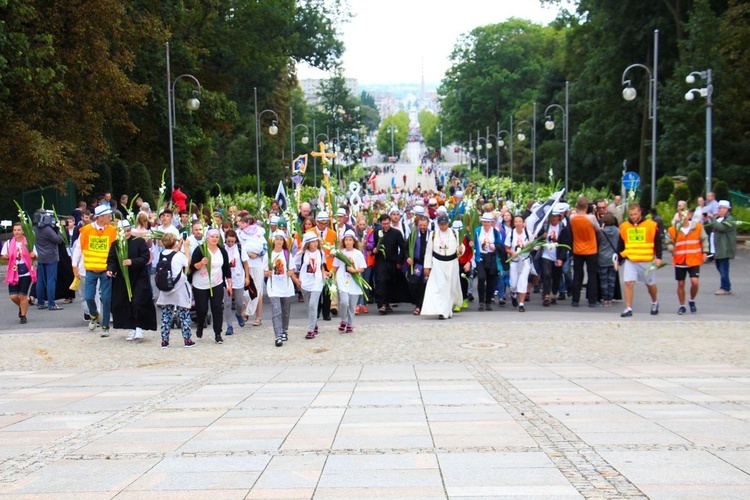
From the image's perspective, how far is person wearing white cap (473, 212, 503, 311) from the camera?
1670 cm

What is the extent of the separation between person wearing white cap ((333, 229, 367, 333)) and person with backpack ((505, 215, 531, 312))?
350 centimetres

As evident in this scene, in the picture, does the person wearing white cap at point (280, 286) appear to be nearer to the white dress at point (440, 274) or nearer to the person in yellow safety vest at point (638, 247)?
the white dress at point (440, 274)

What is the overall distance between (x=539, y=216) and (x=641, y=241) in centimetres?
272

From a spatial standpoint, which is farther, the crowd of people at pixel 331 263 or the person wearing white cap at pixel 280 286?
the crowd of people at pixel 331 263

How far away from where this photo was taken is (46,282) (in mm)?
17703

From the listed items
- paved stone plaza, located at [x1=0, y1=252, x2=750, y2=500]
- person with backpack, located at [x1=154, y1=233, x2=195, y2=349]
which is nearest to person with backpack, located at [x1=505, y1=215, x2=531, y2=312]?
paved stone plaza, located at [x1=0, y1=252, x2=750, y2=500]

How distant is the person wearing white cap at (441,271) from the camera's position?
15.6 metres

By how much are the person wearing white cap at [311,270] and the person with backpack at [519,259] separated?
4.33m

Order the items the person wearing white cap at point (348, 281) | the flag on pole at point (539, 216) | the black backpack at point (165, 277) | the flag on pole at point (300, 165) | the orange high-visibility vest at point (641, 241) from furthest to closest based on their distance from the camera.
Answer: the flag on pole at point (300, 165) → the flag on pole at point (539, 216) → the orange high-visibility vest at point (641, 241) → the person wearing white cap at point (348, 281) → the black backpack at point (165, 277)

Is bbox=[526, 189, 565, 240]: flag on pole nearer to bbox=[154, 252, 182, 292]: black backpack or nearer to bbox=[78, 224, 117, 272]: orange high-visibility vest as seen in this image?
bbox=[154, 252, 182, 292]: black backpack

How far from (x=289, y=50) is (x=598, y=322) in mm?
43202

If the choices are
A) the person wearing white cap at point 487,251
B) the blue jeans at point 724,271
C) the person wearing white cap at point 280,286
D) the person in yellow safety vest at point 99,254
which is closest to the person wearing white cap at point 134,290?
the person in yellow safety vest at point 99,254

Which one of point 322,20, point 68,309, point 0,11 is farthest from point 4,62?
point 322,20

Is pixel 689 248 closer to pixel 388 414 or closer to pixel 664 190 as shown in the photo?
pixel 388 414
